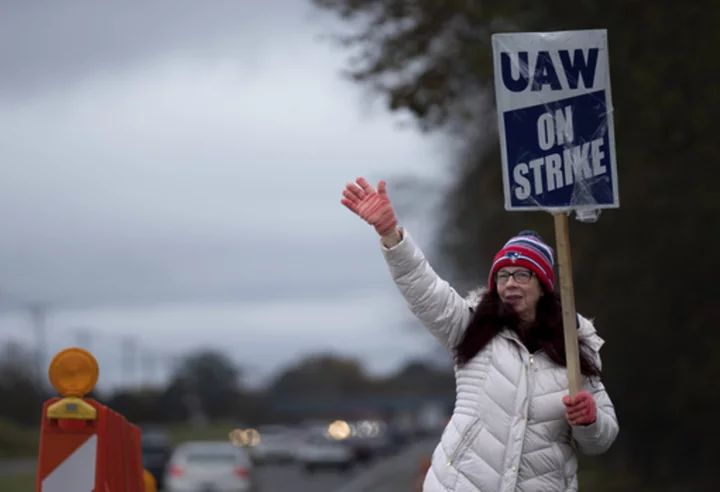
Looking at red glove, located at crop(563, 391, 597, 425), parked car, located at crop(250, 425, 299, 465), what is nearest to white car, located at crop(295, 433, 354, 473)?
parked car, located at crop(250, 425, 299, 465)

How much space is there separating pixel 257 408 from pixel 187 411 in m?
36.0

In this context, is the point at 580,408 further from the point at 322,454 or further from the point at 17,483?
the point at 322,454

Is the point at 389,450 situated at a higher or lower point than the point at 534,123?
lower

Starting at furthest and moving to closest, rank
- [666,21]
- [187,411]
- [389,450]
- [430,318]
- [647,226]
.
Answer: [187,411]
[389,450]
[647,226]
[666,21]
[430,318]

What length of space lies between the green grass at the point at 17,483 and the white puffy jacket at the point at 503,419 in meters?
28.7

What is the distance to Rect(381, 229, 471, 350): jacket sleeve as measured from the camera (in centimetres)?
503

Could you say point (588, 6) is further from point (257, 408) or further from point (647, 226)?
point (257, 408)

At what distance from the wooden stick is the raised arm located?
47cm

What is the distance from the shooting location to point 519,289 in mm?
5152

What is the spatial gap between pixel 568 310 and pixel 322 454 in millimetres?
48572

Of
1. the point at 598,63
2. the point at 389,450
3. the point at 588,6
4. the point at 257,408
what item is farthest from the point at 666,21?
the point at 257,408

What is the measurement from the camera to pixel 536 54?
517 centimetres

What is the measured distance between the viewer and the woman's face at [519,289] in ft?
16.9

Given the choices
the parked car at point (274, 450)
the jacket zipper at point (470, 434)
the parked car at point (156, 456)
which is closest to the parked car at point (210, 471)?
the parked car at point (156, 456)
